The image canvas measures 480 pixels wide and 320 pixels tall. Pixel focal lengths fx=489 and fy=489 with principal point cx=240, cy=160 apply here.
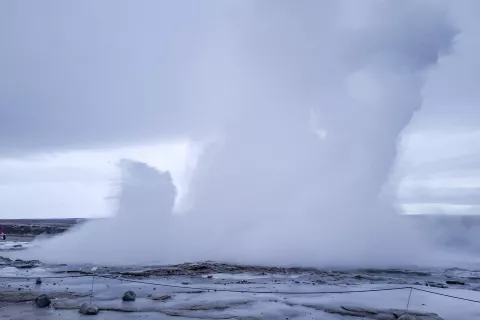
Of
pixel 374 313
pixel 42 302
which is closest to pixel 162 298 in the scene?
pixel 42 302

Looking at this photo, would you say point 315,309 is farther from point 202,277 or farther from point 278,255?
point 278,255

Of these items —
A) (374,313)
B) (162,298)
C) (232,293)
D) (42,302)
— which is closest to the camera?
(374,313)

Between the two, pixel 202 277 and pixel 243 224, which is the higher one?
pixel 243 224

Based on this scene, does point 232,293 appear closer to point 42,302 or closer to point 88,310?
point 88,310

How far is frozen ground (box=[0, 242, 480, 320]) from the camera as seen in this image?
17547 mm

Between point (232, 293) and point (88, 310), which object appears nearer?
point (88, 310)

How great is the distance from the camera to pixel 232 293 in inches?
852

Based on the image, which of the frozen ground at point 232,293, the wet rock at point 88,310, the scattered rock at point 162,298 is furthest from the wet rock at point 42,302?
the scattered rock at point 162,298

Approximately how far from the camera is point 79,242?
143ft

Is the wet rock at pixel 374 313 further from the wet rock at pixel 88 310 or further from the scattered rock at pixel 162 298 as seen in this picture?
the wet rock at pixel 88 310

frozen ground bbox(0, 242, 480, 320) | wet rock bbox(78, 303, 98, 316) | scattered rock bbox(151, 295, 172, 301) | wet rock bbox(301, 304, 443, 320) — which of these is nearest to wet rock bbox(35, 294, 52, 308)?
frozen ground bbox(0, 242, 480, 320)

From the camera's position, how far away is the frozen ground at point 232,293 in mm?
17547

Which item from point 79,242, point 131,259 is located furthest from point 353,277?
point 79,242

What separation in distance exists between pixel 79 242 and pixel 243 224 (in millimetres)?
14888
